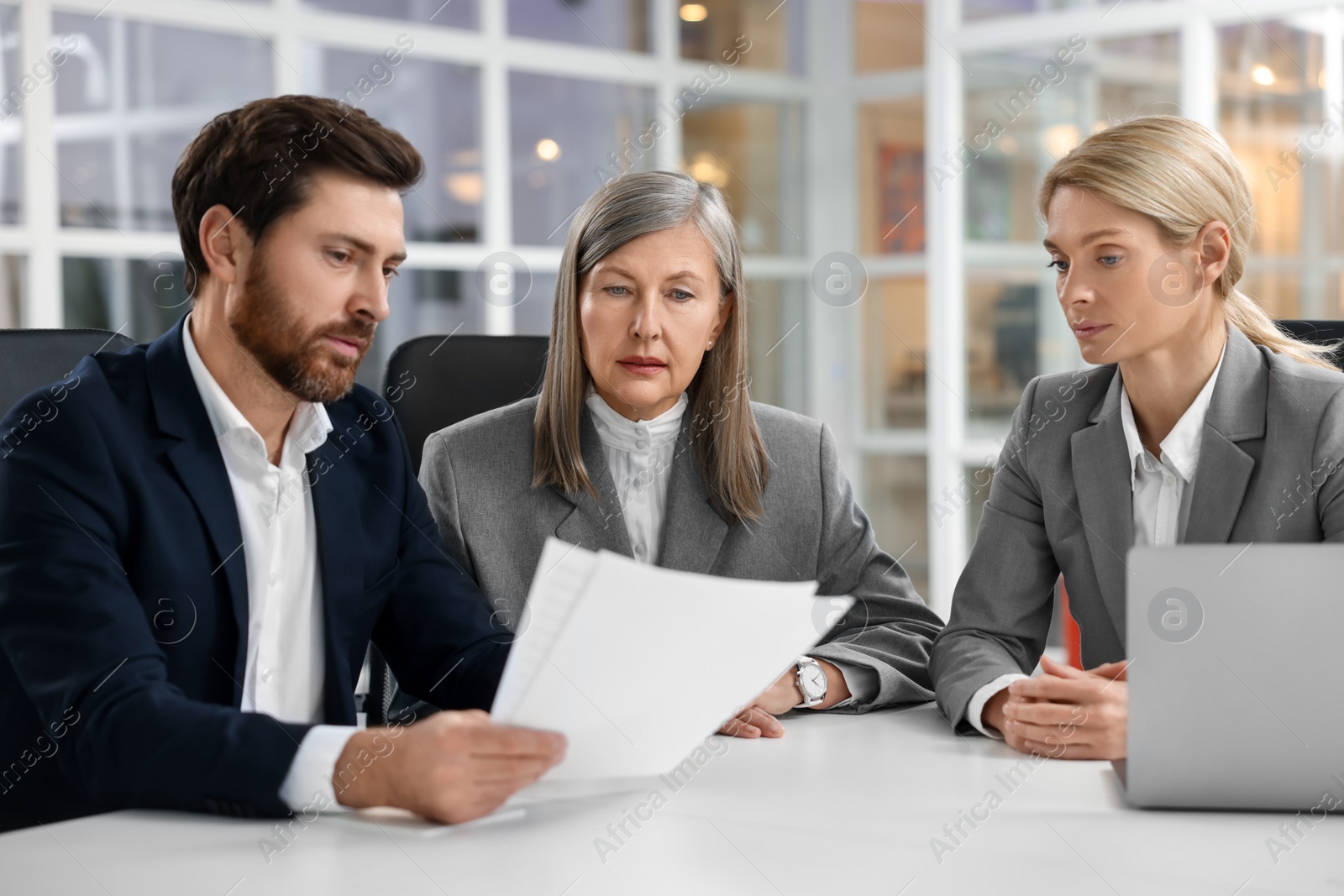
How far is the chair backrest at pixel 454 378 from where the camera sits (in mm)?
2232

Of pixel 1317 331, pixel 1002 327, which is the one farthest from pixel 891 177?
pixel 1317 331

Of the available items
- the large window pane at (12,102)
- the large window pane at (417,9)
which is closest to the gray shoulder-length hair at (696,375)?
the large window pane at (12,102)

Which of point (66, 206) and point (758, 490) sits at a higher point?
point (66, 206)

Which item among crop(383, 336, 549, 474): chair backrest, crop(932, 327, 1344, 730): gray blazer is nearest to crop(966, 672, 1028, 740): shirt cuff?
crop(932, 327, 1344, 730): gray blazer

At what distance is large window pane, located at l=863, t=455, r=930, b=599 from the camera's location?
6043 mm

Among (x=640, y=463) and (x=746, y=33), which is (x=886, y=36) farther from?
(x=640, y=463)

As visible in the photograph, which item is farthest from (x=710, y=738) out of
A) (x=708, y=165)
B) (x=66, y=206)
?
(x=708, y=165)

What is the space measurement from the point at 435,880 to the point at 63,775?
66 centimetres

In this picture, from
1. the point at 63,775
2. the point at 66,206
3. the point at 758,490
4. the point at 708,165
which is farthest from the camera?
the point at 708,165

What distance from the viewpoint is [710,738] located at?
1.50m

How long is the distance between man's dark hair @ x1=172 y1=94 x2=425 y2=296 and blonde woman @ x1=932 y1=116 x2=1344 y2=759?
93 cm

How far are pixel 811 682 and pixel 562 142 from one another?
14.1 feet

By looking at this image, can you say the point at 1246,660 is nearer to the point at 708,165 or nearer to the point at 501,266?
the point at 501,266

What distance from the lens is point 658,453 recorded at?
6.55 ft
